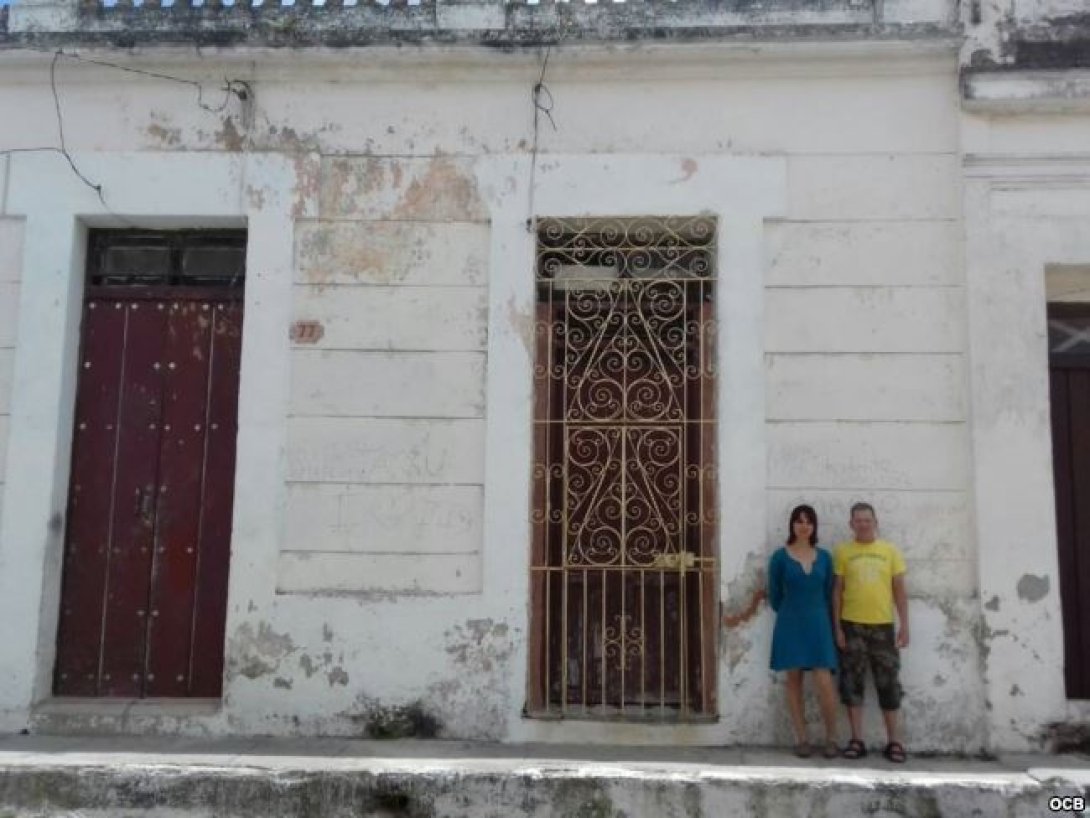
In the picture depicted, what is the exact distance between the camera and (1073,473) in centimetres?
578

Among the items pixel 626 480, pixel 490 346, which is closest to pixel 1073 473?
pixel 626 480

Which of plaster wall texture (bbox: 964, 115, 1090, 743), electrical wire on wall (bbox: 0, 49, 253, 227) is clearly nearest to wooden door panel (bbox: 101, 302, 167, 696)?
electrical wire on wall (bbox: 0, 49, 253, 227)

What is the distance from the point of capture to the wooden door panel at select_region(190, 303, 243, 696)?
18.9 ft

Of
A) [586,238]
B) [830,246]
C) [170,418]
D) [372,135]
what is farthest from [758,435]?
[170,418]

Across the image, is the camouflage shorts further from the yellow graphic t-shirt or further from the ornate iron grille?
the ornate iron grille

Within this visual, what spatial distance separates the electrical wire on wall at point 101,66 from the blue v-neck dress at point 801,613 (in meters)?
4.00

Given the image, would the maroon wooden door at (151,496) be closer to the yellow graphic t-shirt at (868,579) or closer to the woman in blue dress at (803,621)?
the woman in blue dress at (803,621)

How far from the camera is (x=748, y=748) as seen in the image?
5.26 metres

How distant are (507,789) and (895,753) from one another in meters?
1.96

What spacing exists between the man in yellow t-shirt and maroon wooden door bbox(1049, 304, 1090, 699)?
1152 millimetres

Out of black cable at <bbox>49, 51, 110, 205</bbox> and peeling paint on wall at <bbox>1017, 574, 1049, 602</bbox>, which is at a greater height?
black cable at <bbox>49, 51, 110, 205</bbox>

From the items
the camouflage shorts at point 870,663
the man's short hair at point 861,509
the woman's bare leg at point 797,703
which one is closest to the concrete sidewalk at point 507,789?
the woman's bare leg at point 797,703

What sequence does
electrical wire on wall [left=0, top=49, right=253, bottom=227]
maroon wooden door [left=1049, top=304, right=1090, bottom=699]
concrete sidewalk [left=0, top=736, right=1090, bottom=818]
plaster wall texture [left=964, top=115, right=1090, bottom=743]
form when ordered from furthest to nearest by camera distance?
electrical wire on wall [left=0, top=49, right=253, bottom=227]
maroon wooden door [left=1049, top=304, right=1090, bottom=699]
plaster wall texture [left=964, top=115, right=1090, bottom=743]
concrete sidewalk [left=0, top=736, right=1090, bottom=818]

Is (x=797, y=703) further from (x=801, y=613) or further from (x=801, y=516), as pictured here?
(x=801, y=516)
